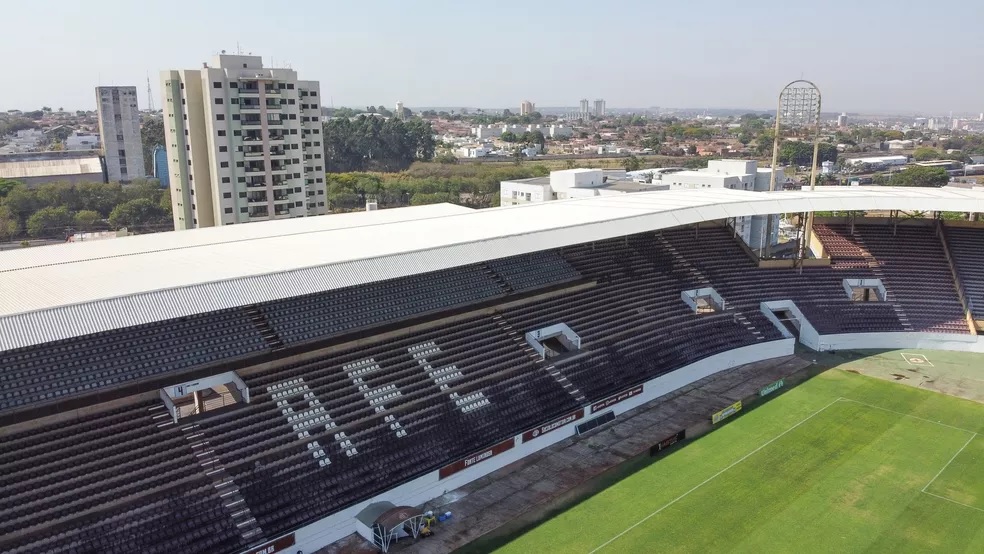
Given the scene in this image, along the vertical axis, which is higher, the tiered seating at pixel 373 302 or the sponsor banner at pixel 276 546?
the tiered seating at pixel 373 302

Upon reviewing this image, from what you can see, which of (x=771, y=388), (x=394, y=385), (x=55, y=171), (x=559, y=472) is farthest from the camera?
(x=55, y=171)

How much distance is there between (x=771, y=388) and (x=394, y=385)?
1580cm

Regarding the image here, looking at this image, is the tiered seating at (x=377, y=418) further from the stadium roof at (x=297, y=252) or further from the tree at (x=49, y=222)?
the tree at (x=49, y=222)

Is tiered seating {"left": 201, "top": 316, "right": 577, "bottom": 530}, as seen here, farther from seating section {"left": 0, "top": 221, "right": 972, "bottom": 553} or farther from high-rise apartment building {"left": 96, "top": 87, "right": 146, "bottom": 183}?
high-rise apartment building {"left": 96, "top": 87, "right": 146, "bottom": 183}

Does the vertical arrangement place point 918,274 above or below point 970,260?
below

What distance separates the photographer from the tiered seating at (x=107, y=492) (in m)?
15.2

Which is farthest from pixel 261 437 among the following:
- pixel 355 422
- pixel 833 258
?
pixel 833 258

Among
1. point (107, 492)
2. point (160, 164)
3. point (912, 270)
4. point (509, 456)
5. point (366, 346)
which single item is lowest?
point (509, 456)

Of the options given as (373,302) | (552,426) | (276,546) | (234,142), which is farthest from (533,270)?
(234,142)

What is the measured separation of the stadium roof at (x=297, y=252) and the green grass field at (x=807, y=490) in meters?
9.18

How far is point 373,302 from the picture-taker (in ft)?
79.9

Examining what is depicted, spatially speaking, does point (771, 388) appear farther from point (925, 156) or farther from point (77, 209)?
point (925, 156)

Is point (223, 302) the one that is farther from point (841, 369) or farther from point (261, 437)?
point (841, 369)

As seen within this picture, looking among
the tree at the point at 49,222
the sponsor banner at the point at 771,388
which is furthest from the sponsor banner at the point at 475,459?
the tree at the point at 49,222
